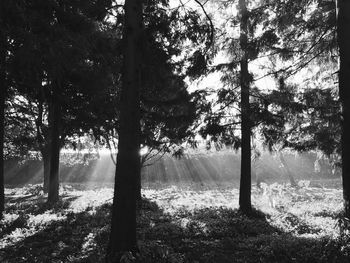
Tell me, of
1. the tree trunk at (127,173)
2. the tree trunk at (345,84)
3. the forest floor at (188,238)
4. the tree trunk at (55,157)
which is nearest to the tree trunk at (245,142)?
the forest floor at (188,238)

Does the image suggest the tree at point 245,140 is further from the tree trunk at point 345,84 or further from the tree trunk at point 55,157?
the tree trunk at point 55,157

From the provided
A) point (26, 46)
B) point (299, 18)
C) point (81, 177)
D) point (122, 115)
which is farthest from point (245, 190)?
point (81, 177)

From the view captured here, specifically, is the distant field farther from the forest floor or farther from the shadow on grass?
the shadow on grass

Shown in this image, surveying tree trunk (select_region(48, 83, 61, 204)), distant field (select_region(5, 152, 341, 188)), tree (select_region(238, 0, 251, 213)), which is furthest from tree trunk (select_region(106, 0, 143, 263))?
distant field (select_region(5, 152, 341, 188))

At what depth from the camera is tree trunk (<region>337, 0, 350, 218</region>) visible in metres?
7.29

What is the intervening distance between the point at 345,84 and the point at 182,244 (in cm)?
523

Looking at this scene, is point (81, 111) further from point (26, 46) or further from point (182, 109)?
point (26, 46)

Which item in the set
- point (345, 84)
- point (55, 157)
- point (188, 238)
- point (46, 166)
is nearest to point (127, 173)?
point (188, 238)

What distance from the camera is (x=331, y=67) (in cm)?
1170

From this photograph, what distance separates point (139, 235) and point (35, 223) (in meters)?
3.73

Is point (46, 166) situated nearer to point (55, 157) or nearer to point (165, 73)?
point (55, 157)

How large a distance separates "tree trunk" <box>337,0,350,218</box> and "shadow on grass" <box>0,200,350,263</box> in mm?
1335

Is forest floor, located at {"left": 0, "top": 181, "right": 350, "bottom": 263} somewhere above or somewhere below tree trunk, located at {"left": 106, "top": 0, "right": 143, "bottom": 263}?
below

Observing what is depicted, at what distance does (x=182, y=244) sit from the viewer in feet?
26.9
